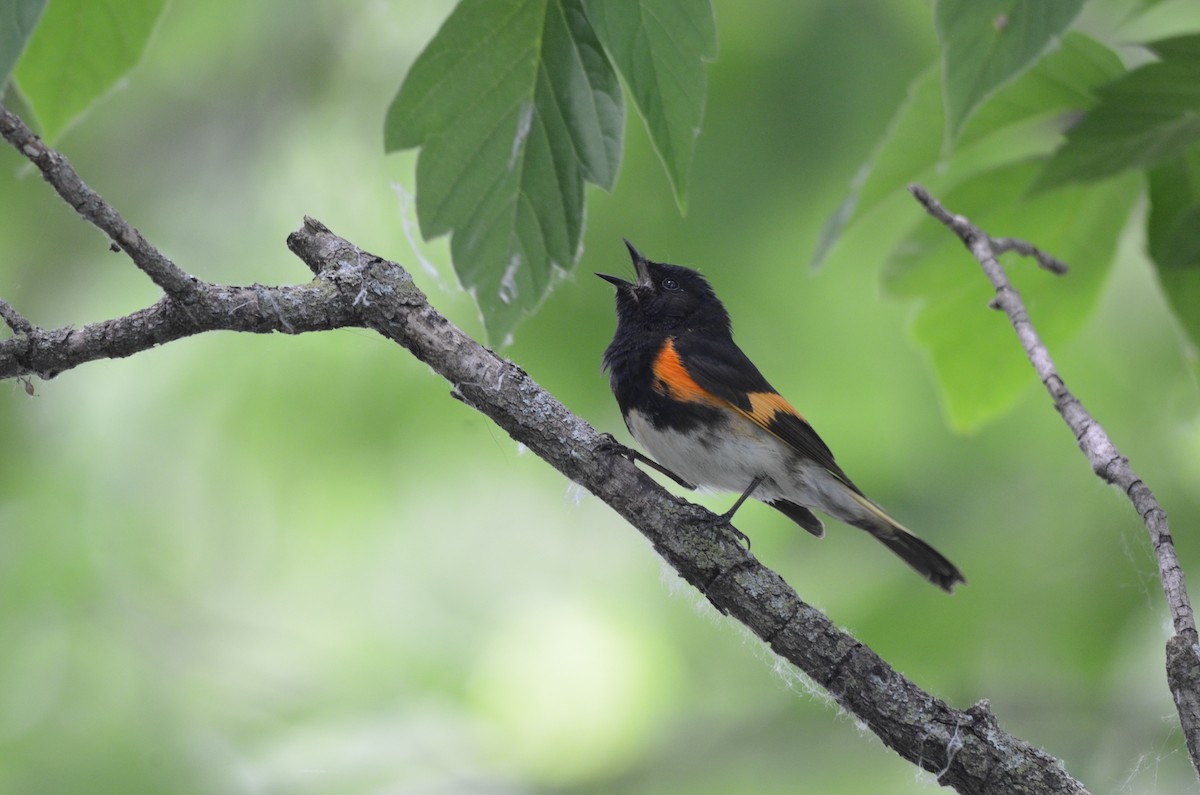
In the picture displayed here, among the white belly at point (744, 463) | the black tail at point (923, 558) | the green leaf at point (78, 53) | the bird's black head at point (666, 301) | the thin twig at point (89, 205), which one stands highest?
the bird's black head at point (666, 301)

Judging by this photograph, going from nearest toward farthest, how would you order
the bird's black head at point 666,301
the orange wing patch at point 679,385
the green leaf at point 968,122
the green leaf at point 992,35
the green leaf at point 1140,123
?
the green leaf at point 992,35 → the green leaf at point 1140,123 → the green leaf at point 968,122 → the orange wing patch at point 679,385 → the bird's black head at point 666,301

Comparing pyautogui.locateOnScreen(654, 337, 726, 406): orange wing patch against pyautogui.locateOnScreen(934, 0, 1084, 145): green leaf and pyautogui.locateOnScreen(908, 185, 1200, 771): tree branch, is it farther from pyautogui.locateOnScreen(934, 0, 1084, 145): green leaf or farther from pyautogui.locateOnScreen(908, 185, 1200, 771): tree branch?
pyautogui.locateOnScreen(934, 0, 1084, 145): green leaf

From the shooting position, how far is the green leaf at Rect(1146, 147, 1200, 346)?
190 cm

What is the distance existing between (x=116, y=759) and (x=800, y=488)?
2.39 m

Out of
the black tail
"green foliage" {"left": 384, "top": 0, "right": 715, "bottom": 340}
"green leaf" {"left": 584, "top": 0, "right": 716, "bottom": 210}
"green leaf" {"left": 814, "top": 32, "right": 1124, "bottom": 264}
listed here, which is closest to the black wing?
the black tail

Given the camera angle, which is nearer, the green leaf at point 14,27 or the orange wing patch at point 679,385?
the green leaf at point 14,27

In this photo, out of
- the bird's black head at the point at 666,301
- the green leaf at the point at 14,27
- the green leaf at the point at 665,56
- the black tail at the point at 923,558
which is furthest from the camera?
the bird's black head at the point at 666,301

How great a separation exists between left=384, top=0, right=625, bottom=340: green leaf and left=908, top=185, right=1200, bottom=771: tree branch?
0.72 meters

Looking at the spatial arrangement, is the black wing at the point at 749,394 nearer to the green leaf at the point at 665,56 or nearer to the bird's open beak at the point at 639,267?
the bird's open beak at the point at 639,267

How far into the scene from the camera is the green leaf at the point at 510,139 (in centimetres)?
157

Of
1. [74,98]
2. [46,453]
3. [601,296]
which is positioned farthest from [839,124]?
[46,453]

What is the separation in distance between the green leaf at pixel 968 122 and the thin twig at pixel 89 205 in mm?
1078

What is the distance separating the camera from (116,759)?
11.4 ft

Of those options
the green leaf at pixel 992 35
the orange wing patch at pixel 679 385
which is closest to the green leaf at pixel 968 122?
the green leaf at pixel 992 35
